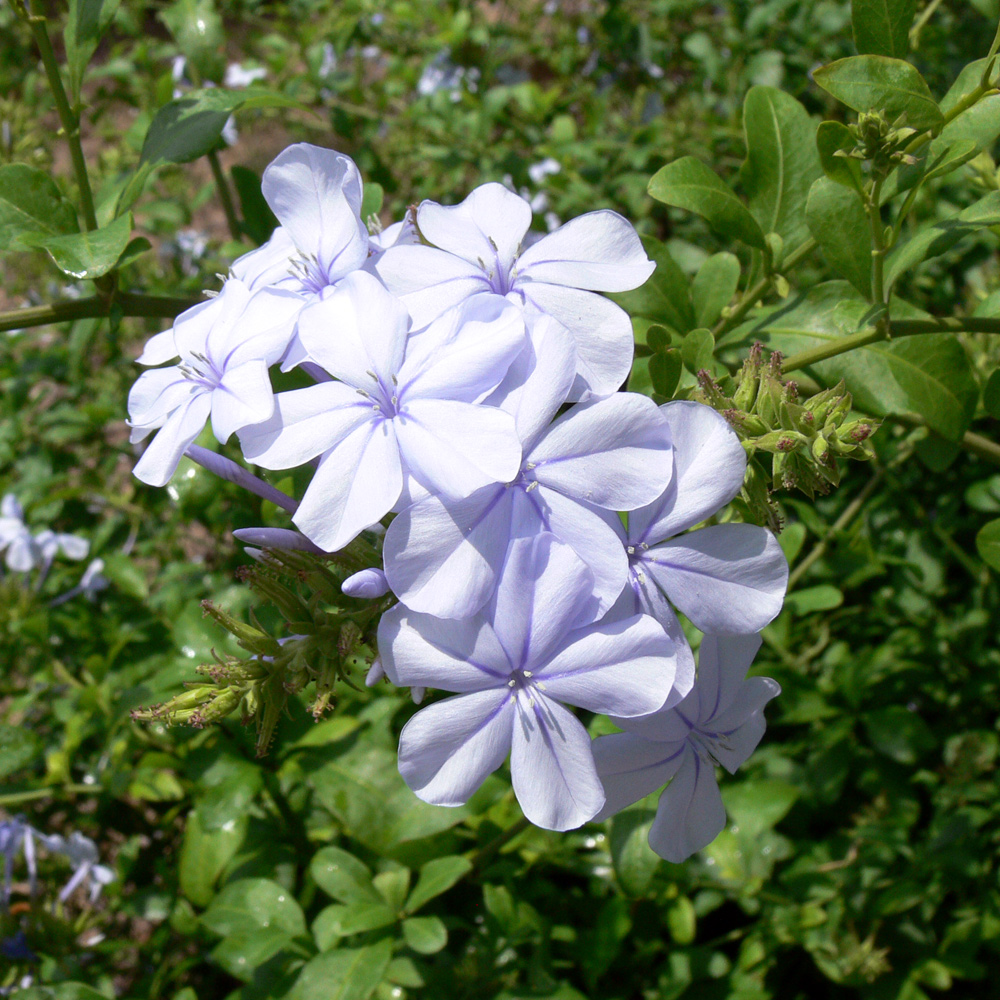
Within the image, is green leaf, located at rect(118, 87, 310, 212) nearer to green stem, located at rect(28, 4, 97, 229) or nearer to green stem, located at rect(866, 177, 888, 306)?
green stem, located at rect(28, 4, 97, 229)

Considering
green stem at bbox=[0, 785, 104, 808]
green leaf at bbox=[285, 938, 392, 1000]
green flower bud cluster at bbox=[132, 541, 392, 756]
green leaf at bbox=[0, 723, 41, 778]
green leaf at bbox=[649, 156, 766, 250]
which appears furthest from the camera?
green stem at bbox=[0, 785, 104, 808]

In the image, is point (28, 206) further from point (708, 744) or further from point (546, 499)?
point (708, 744)

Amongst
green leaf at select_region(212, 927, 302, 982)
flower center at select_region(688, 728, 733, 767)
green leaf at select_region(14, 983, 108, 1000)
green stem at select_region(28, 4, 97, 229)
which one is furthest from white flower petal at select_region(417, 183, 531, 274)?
green leaf at select_region(14, 983, 108, 1000)

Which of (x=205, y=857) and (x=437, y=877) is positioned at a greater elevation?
(x=437, y=877)

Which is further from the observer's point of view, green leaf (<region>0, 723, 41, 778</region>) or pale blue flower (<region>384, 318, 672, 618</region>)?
green leaf (<region>0, 723, 41, 778</region>)

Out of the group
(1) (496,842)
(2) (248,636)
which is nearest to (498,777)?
(1) (496,842)
